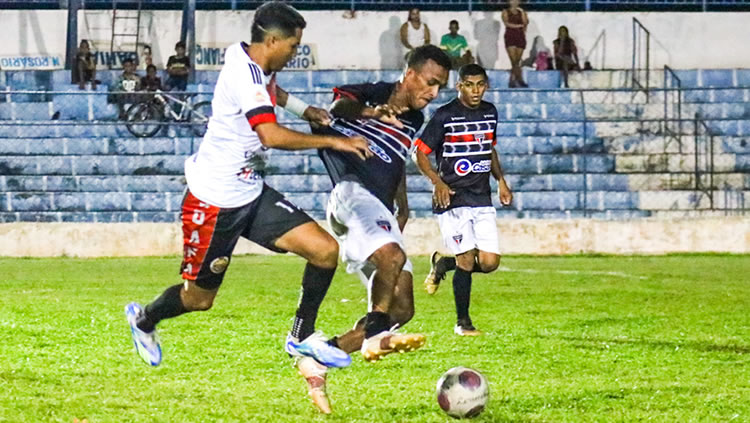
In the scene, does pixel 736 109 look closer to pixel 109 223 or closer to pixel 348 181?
pixel 109 223

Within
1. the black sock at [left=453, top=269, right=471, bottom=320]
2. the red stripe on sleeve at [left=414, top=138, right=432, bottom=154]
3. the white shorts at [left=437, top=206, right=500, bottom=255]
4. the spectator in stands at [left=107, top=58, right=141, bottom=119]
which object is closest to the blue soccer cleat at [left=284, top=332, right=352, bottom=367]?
the black sock at [left=453, top=269, right=471, bottom=320]

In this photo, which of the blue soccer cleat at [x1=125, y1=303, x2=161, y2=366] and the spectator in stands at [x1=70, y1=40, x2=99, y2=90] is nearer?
the blue soccer cleat at [x1=125, y1=303, x2=161, y2=366]

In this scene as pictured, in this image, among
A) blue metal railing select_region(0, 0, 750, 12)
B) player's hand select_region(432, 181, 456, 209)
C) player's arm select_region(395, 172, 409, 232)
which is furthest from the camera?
blue metal railing select_region(0, 0, 750, 12)

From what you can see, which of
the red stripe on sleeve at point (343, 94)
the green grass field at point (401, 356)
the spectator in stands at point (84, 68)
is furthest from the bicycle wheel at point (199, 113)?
the red stripe on sleeve at point (343, 94)

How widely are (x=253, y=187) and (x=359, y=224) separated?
611mm

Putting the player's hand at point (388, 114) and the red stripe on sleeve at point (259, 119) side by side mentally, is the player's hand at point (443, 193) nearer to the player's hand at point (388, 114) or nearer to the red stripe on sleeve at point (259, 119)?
the player's hand at point (388, 114)

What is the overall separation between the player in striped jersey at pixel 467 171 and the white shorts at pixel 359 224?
281cm

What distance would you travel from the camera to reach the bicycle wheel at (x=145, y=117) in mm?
22094

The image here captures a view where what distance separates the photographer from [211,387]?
24.1ft

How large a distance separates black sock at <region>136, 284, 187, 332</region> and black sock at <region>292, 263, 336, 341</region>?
69 centimetres

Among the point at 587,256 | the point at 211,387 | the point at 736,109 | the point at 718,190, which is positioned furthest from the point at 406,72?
the point at 736,109

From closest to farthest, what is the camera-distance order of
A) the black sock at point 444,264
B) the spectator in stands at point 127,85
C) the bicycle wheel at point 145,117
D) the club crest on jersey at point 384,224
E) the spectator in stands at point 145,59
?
the club crest on jersey at point 384,224 < the black sock at point 444,264 < the bicycle wheel at point 145,117 < the spectator in stands at point 127,85 < the spectator in stands at point 145,59

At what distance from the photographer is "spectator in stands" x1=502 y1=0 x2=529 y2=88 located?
24234mm

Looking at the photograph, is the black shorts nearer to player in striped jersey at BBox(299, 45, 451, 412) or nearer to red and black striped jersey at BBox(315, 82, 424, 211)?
player in striped jersey at BBox(299, 45, 451, 412)
